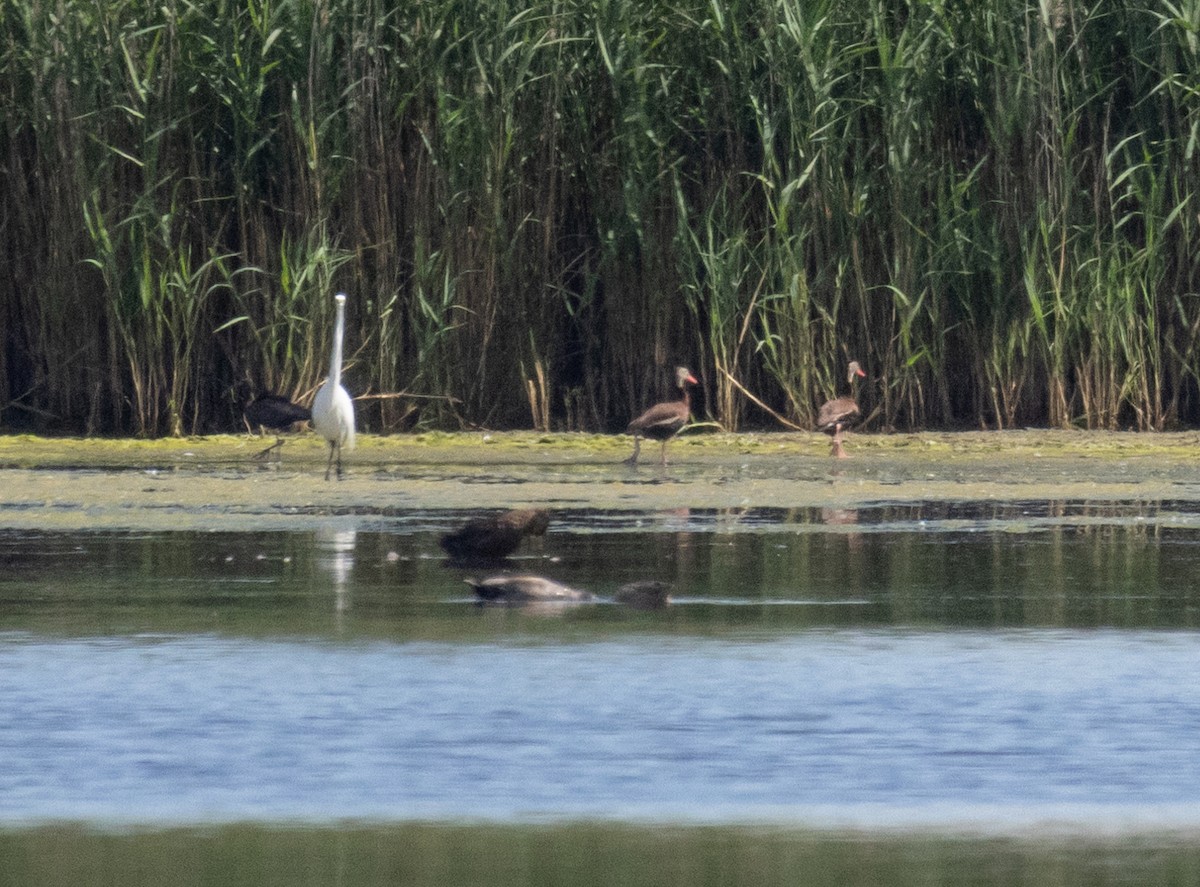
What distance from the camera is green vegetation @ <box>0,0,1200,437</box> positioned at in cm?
1372

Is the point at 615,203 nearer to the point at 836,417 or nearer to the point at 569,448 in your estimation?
the point at 569,448

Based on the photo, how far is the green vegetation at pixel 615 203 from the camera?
1372 centimetres

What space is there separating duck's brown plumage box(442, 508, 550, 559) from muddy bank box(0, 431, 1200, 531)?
5.23ft

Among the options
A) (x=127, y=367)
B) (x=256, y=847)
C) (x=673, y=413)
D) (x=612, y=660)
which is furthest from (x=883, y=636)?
(x=127, y=367)

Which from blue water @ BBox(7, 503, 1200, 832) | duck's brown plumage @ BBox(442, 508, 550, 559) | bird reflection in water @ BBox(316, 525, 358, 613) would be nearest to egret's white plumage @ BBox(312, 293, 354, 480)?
bird reflection in water @ BBox(316, 525, 358, 613)

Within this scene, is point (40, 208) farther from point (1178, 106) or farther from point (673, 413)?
point (1178, 106)

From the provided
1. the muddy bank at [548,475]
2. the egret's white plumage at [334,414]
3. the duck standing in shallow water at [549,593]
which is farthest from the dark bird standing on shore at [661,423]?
the duck standing in shallow water at [549,593]

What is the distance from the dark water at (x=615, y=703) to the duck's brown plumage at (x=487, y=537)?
0.37 ft

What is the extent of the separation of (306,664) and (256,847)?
1.91 m

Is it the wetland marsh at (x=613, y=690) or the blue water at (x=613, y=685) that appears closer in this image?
the wetland marsh at (x=613, y=690)

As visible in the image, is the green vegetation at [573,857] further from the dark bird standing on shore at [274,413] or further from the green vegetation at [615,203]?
the green vegetation at [615,203]

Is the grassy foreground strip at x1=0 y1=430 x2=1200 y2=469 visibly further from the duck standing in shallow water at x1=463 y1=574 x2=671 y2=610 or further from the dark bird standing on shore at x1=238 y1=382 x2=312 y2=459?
the duck standing in shallow water at x1=463 y1=574 x2=671 y2=610

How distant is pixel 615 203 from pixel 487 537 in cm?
603

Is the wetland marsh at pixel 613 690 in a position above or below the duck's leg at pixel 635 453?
below
